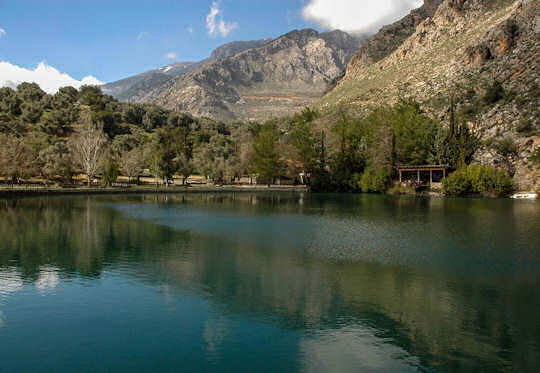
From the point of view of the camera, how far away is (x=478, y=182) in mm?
59562

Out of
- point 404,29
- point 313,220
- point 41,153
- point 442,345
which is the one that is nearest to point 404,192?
point 313,220

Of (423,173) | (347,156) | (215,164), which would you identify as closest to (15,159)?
(215,164)

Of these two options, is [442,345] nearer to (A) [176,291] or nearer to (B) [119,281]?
(A) [176,291]

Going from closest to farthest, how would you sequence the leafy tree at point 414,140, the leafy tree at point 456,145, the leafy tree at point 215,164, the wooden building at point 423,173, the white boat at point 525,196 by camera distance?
1. the white boat at point 525,196
2. the leafy tree at point 456,145
3. the wooden building at point 423,173
4. the leafy tree at point 414,140
5. the leafy tree at point 215,164

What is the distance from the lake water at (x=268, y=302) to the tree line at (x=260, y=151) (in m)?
43.0

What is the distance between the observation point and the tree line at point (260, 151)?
64.4 meters

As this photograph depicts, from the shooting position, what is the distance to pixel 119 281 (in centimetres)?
1457

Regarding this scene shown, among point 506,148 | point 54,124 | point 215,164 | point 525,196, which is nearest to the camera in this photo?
point 525,196

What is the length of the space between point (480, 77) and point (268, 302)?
86669 mm

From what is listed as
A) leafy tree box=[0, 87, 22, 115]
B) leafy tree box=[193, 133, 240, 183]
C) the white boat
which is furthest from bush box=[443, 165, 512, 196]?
leafy tree box=[0, 87, 22, 115]

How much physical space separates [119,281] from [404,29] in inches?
5819

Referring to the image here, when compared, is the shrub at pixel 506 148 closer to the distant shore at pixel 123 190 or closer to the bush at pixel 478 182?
the bush at pixel 478 182

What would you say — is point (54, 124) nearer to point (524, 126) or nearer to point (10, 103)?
point (10, 103)

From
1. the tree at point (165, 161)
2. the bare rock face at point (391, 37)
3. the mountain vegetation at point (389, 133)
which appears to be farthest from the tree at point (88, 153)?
the bare rock face at point (391, 37)
